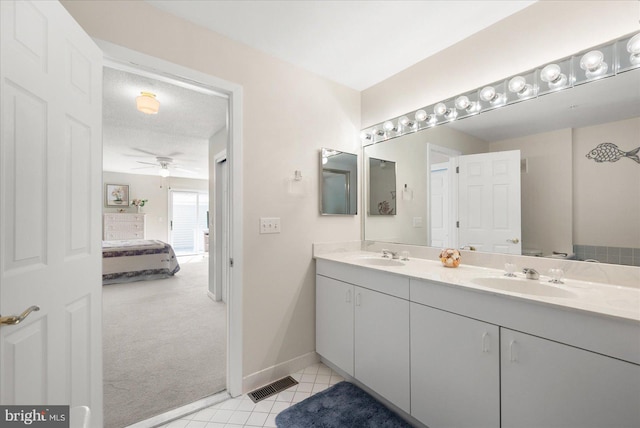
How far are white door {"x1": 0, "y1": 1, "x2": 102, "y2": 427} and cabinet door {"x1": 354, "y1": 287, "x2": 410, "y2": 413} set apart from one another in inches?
57.5

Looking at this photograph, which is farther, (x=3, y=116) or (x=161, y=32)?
(x=161, y=32)

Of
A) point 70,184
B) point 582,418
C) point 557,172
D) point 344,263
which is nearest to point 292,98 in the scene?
point 344,263

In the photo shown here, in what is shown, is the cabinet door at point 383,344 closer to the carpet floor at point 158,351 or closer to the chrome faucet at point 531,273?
the chrome faucet at point 531,273

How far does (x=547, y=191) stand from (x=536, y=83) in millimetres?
633

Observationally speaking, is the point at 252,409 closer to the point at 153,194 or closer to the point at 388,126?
the point at 388,126

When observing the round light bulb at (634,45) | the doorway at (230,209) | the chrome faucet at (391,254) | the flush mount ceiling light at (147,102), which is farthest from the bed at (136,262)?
the round light bulb at (634,45)

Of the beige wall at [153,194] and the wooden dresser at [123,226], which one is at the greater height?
the beige wall at [153,194]

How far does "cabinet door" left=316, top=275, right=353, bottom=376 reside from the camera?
74.3 inches

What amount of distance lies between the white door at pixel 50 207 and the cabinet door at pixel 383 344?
146 centimetres

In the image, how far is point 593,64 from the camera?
1330 millimetres

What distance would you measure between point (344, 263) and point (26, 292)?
61.2 inches

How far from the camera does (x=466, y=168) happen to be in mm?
1862

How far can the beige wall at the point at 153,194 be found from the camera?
7.52 metres

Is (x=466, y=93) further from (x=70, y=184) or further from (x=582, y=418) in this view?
(x=70, y=184)
